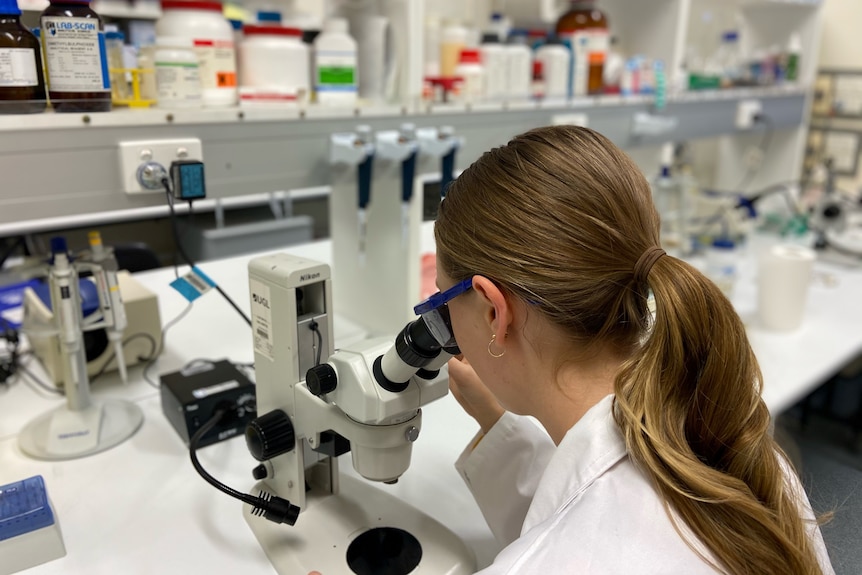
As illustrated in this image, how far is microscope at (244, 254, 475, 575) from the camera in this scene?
0.71 metres

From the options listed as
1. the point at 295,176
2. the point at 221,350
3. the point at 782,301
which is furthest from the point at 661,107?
the point at 221,350

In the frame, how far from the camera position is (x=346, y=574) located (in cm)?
77

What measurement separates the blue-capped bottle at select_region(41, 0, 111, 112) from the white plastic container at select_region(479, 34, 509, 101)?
0.90 metres

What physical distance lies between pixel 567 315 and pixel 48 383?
1.09 metres

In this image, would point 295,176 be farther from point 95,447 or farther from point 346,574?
point 346,574

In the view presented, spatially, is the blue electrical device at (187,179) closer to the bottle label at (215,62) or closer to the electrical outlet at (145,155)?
the electrical outlet at (145,155)

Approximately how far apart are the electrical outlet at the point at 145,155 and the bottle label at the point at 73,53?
99mm

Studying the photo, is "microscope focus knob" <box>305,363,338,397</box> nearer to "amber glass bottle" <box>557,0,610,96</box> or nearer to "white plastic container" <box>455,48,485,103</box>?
"white plastic container" <box>455,48,485,103</box>

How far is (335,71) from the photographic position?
126cm

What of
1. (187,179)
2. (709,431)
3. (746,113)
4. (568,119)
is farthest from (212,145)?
(746,113)

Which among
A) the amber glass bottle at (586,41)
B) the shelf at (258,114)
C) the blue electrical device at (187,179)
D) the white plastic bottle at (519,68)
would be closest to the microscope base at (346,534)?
the blue electrical device at (187,179)

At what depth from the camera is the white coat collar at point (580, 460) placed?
0.61 metres

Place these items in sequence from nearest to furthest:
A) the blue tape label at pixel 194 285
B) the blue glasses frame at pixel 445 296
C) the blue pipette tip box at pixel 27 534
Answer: the blue glasses frame at pixel 445 296 < the blue pipette tip box at pixel 27 534 < the blue tape label at pixel 194 285

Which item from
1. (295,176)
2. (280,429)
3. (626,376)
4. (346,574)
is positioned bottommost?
(346,574)
